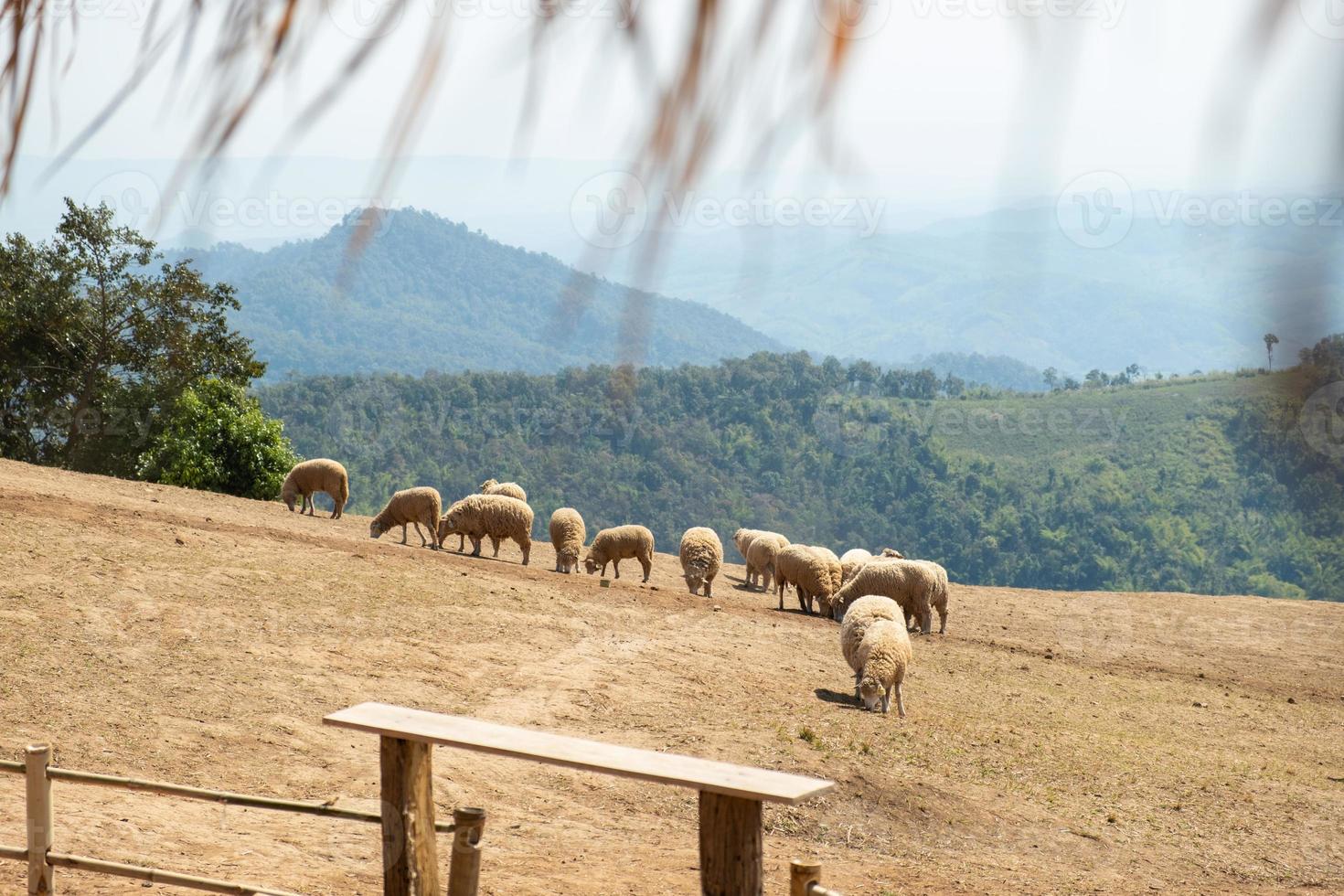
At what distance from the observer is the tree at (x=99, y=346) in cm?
2656

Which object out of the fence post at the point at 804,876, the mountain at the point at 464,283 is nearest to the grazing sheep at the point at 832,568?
the mountain at the point at 464,283

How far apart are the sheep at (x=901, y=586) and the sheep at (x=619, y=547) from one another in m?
3.46

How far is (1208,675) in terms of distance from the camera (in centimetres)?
1574

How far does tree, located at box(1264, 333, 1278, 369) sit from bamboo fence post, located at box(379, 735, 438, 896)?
436cm

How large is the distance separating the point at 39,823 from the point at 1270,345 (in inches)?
241

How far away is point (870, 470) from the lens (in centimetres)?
7188

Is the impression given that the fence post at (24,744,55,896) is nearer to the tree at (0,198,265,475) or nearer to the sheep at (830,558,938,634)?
the sheep at (830,558,938,634)

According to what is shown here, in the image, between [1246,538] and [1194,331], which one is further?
[1246,538]

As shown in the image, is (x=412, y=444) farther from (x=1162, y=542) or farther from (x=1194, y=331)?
(x=1194, y=331)

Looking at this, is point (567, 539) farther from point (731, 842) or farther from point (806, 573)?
point (731, 842)

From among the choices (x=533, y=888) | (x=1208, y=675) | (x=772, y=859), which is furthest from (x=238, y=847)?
(x=1208, y=675)

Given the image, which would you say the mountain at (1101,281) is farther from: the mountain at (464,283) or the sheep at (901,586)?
the sheep at (901,586)

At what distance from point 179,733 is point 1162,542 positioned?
5825cm

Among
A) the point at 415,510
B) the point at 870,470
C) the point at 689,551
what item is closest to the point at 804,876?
the point at 689,551
